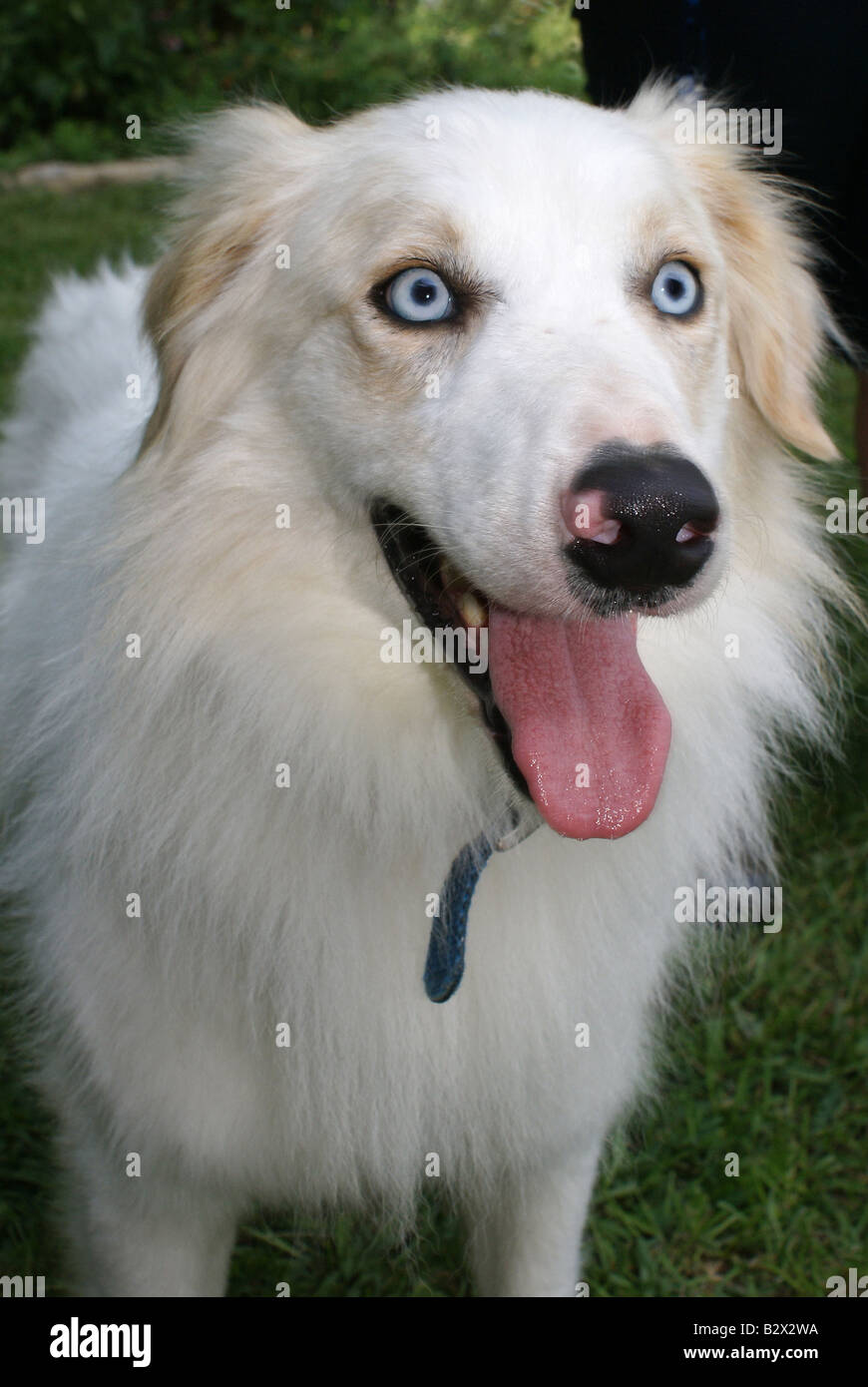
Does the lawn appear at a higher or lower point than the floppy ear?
lower

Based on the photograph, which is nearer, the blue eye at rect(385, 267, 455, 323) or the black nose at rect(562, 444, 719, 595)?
the black nose at rect(562, 444, 719, 595)

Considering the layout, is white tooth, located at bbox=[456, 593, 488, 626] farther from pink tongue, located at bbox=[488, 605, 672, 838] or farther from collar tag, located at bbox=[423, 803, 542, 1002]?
collar tag, located at bbox=[423, 803, 542, 1002]

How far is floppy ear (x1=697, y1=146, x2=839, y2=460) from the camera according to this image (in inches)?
96.8

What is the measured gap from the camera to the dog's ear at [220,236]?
90.1 inches

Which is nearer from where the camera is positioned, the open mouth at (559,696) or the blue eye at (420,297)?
the open mouth at (559,696)

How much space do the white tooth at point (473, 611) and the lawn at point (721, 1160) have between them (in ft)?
3.88

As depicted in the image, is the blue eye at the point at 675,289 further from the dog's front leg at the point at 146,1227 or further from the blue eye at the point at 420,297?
the dog's front leg at the point at 146,1227

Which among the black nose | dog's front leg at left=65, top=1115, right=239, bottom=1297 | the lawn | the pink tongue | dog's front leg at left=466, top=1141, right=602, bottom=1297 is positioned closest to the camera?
the black nose

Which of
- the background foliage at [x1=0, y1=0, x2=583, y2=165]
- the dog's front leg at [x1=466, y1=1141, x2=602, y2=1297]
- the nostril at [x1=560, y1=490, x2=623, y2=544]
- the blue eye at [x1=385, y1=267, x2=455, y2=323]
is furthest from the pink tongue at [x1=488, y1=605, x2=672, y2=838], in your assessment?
the background foliage at [x1=0, y1=0, x2=583, y2=165]

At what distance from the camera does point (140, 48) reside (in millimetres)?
11180

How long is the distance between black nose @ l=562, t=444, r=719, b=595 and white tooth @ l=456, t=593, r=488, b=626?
26cm

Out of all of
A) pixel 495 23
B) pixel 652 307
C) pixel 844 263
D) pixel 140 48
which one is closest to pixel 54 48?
pixel 140 48

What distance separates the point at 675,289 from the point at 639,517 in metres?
0.66

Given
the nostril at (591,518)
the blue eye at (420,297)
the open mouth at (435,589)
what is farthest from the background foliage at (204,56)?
the nostril at (591,518)
